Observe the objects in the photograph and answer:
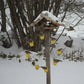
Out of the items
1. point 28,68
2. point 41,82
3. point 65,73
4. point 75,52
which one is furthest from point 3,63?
point 75,52

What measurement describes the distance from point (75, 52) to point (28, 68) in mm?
2053

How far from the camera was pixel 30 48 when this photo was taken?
15.0 feet

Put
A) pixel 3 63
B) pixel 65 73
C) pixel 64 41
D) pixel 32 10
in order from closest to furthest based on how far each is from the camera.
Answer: pixel 65 73 < pixel 3 63 < pixel 32 10 < pixel 64 41

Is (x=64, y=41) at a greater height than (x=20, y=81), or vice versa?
(x=64, y=41)

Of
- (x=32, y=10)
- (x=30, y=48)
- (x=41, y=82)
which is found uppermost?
(x=32, y=10)

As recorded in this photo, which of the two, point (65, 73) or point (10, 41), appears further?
point (10, 41)

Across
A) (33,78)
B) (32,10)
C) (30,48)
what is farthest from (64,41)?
(33,78)

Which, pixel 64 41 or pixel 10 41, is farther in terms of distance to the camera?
pixel 64 41

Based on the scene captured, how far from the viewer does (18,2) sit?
4.52 metres

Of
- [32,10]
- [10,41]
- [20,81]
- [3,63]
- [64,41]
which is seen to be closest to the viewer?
[20,81]

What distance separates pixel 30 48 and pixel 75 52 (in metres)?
1.50

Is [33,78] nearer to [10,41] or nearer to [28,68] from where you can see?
[28,68]

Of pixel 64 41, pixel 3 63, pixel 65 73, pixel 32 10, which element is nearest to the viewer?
pixel 65 73

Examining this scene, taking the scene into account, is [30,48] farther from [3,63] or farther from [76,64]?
[76,64]
